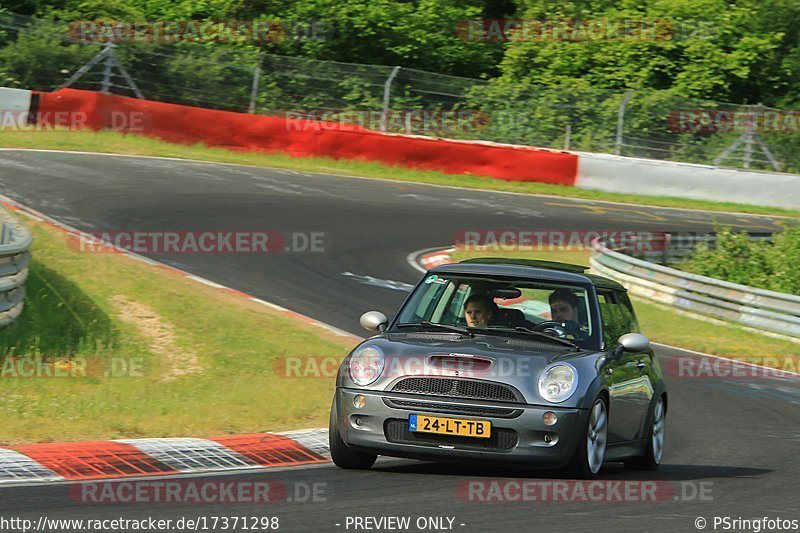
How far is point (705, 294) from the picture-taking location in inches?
736

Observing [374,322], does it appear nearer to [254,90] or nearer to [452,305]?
[452,305]

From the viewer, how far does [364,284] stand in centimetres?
1738

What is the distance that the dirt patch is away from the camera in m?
11.3

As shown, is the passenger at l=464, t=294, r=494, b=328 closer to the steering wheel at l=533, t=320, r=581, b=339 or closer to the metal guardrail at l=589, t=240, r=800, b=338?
the steering wheel at l=533, t=320, r=581, b=339

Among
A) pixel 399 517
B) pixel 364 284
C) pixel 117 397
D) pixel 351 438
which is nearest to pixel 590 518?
pixel 399 517

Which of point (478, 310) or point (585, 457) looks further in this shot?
point (478, 310)

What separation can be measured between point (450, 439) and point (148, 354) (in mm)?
4976

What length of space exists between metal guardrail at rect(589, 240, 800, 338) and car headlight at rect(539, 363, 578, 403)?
35.0ft

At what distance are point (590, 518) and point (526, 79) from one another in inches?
1230

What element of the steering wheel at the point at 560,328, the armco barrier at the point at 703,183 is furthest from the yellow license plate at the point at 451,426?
the armco barrier at the point at 703,183

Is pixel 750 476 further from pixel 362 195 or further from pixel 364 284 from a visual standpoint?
pixel 362 195

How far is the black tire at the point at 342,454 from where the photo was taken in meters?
7.70

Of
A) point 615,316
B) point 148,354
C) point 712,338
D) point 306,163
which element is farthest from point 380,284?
point 306,163

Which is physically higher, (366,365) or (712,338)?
(366,365)
